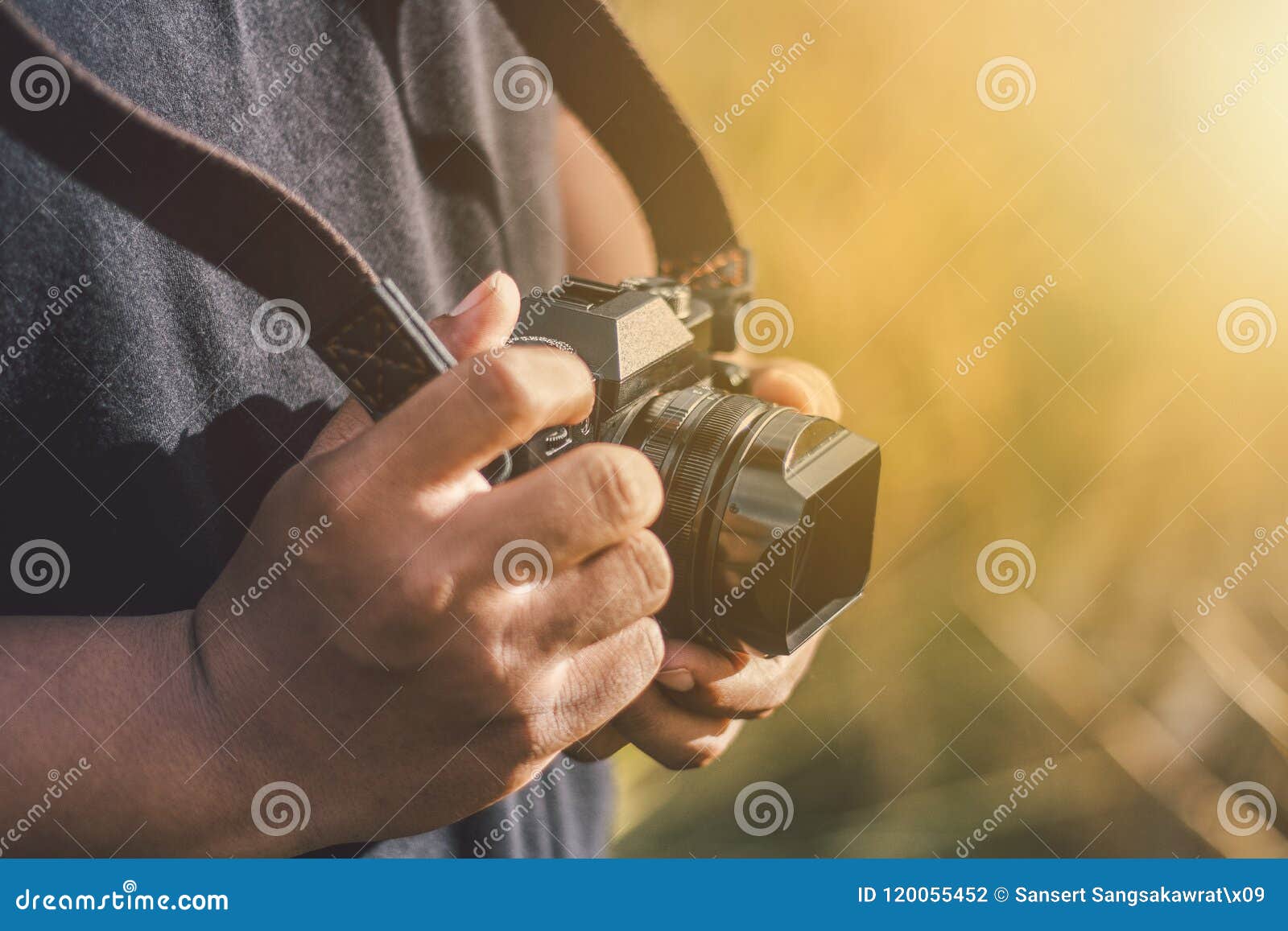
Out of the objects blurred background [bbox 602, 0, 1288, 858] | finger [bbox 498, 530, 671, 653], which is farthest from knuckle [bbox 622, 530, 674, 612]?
blurred background [bbox 602, 0, 1288, 858]

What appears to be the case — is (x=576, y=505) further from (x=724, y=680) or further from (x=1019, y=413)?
(x=1019, y=413)

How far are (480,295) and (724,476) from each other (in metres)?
0.17

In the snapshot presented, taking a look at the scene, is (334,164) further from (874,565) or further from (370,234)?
(874,565)

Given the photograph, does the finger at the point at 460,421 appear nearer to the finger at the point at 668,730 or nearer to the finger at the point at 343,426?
the finger at the point at 343,426

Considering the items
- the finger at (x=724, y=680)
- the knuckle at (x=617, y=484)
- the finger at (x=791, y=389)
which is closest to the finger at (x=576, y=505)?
the knuckle at (x=617, y=484)

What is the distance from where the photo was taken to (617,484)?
43cm

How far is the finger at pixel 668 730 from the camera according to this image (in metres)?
0.59

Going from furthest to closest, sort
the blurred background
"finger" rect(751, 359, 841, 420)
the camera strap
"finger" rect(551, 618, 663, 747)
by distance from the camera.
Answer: the blurred background → "finger" rect(751, 359, 841, 420) → "finger" rect(551, 618, 663, 747) → the camera strap

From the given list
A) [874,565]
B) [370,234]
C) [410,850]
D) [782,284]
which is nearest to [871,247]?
[782,284]

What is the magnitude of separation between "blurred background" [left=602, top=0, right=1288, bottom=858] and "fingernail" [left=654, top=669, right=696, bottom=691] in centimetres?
68

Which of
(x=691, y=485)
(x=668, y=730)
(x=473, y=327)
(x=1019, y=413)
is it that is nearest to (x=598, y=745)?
(x=668, y=730)

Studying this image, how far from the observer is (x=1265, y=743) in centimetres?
113

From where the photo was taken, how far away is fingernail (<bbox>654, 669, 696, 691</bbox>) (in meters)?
0.56

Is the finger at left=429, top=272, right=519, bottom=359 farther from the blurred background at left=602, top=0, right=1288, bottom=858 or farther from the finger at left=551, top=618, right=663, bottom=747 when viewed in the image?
the blurred background at left=602, top=0, right=1288, bottom=858
